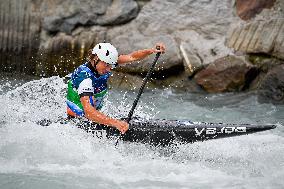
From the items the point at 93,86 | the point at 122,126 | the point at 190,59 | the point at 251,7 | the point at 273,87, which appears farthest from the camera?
the point at 190,59

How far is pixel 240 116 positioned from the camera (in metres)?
8.16

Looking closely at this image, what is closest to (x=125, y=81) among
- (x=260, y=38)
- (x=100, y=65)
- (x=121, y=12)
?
(x=121, y=12)

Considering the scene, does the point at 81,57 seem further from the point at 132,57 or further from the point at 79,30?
the point at 132,57

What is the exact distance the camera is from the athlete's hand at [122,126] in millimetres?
5679

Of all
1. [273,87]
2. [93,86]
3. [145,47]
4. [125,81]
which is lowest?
[125,81]

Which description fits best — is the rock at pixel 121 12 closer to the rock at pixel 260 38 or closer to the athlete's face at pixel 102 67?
the rock at pixel 260 38

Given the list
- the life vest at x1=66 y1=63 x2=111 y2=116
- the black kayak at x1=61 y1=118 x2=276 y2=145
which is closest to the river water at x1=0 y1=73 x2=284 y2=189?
the black kayak at x1=61 y1=118 x2=276 y2=145

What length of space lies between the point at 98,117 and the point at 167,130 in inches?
33.9

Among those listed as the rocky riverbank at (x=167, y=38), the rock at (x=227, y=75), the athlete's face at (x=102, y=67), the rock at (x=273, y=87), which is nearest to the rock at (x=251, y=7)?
the rocky riverbank at (x=167, y=38)

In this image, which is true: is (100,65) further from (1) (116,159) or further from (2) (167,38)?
(2) (167,38)

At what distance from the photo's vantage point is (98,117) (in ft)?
18.9

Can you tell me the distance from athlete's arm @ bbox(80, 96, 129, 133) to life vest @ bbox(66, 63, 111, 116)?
16 cm

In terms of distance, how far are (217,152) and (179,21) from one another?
4511mm

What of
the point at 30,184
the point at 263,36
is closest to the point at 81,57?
the point at 263,36
